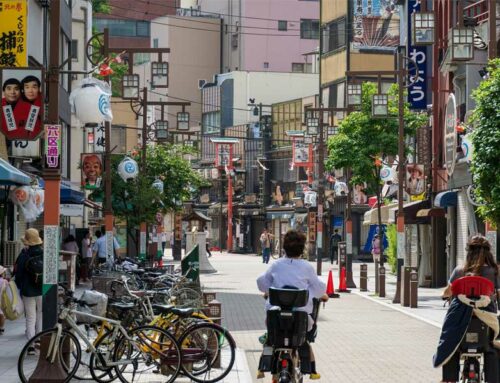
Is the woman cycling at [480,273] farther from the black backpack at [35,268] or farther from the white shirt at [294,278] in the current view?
the black backpack at [35,268]

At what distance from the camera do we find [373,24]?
295ft

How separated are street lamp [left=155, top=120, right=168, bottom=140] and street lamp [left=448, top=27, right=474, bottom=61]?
2558 cm

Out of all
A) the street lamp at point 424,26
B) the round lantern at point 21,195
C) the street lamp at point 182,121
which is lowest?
the round lantern at point 21,195

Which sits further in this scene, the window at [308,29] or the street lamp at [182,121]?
the window at [308,29]

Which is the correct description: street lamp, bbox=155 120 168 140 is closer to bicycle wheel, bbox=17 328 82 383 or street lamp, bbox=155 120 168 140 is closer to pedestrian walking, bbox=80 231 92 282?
pedestrian walking, bbox=80 231 92 282

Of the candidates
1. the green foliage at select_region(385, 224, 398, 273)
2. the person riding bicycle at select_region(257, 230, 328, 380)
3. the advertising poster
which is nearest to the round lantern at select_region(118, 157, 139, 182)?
the green foliage at select_region(385, 224, 398, 273)

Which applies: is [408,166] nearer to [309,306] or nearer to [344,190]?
[309,306]

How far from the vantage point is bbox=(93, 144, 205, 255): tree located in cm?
5278

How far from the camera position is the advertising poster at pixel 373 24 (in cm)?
8938

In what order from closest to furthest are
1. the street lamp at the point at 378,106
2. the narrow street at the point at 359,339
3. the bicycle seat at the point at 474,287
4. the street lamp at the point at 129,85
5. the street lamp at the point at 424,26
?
1. the bicycle seat at the point at 474,287
2. the narrow street at the point at 359,339
3. the street lamp at the point at 424,26
4. the street lamp at the point at 378,106
5. the street lamp at the point at 129,85

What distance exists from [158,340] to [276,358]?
3242mm

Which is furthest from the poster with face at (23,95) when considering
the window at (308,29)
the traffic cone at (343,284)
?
the window at (308,29)

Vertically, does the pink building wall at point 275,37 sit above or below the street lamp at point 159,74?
above

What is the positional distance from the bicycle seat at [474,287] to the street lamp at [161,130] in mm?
38567
